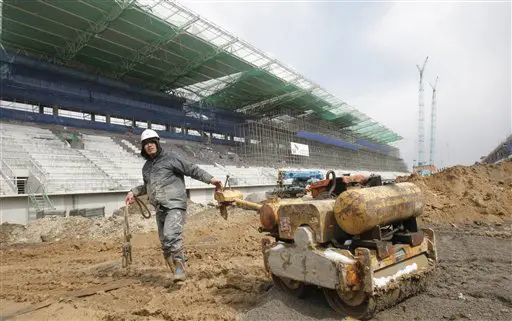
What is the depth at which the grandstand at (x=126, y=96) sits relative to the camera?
19.0 meters

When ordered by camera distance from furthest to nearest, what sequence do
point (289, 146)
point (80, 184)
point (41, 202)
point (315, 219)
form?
point (289, 146) < point (80, 184) < point (41, 202) < point (315, 219)

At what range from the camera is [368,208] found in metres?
3.03

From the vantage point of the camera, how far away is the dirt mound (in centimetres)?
952

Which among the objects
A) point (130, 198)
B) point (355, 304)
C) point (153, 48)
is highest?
point (153, 48)

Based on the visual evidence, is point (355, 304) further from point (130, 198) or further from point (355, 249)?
point (130, 198)

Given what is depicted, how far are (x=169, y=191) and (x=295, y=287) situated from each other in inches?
80.1

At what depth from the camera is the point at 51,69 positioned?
25.1 meters

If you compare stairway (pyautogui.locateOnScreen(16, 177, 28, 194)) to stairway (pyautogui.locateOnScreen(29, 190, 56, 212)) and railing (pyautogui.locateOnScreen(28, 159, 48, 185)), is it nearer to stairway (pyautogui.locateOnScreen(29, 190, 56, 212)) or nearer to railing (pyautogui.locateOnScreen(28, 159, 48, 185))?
railing (pyautogui.locateOnScreen(28, 159, 48, 185))

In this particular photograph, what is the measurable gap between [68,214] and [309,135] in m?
35.4

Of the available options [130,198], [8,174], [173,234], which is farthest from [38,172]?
[173,234]

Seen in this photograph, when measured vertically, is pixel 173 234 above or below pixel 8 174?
below

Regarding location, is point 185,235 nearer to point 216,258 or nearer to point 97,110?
point 216,258

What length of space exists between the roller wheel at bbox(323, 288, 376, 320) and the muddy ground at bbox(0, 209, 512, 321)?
0.35 ft

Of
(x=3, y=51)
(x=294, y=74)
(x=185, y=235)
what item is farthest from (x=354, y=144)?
(x=185, y=235)
